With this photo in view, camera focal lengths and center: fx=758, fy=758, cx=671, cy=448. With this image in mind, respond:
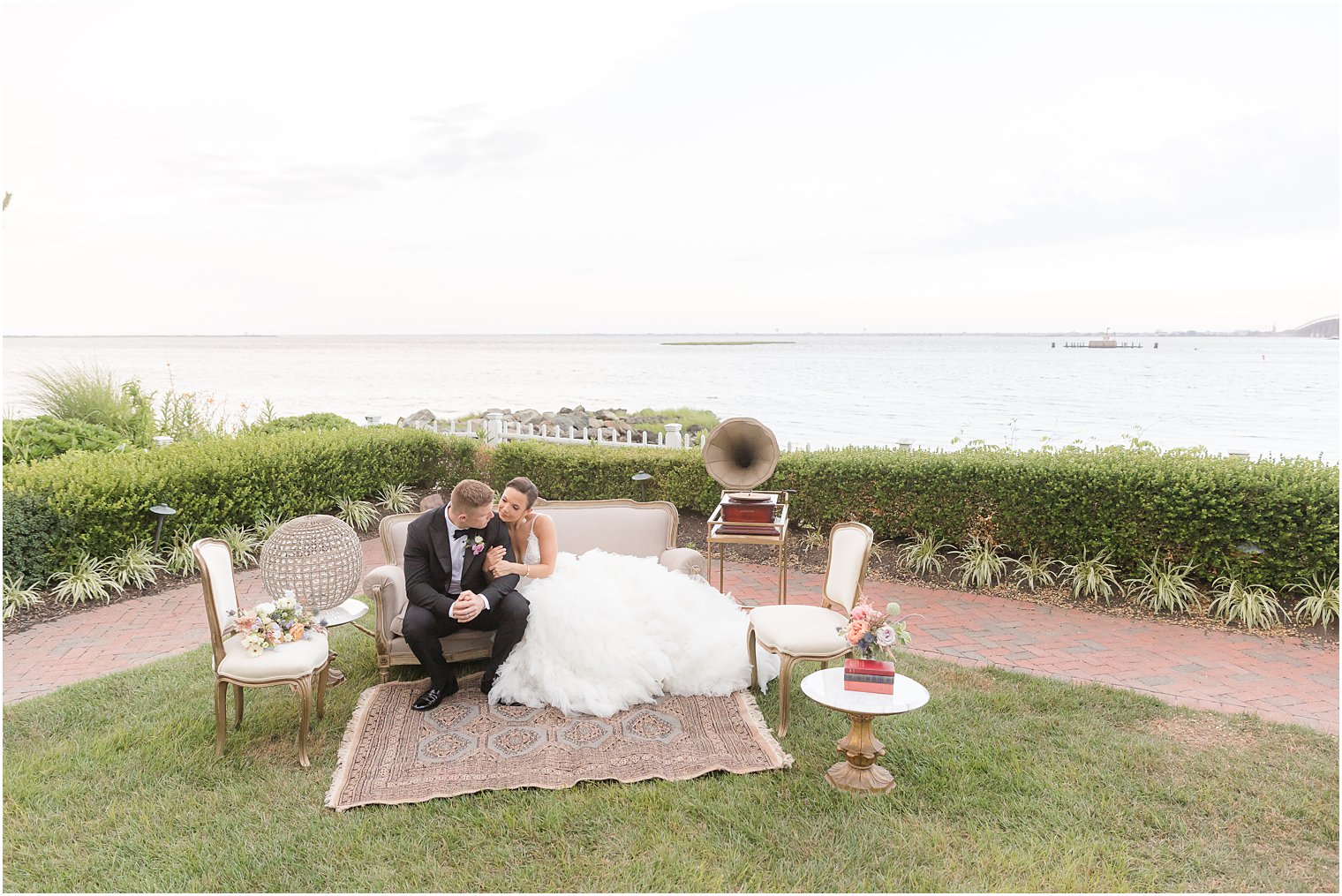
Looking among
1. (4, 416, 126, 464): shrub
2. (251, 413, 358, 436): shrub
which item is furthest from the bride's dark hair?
(4, 416, 126, 464): shrub

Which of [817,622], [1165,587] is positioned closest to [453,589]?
[817,622]

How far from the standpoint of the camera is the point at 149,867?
308 centimetres

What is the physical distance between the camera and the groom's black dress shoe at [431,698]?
15.1 ft

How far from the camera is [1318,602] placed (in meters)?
5.67

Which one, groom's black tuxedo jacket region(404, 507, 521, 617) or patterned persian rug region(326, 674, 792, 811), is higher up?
groom's black tuxedo jacket region(404, 507, 521, 617)

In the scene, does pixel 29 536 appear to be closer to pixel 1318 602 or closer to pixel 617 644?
pixel 617 644

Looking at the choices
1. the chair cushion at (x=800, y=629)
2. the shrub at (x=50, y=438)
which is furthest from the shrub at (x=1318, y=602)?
the shrub at (x=50, y=438)

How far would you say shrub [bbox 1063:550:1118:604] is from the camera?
6.39 metres

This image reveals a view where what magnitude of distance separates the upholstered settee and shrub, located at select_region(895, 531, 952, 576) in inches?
103

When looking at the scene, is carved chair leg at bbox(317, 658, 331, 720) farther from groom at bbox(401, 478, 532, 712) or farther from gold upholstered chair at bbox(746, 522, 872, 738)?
gold upholstered chair at bbox(746, 522, 872, 738)

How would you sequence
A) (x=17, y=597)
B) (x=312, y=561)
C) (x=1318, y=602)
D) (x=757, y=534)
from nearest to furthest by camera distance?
(x=312, y=561) → (x=1318, y=602) → (x=757, y=534) → (x=17, y=597)

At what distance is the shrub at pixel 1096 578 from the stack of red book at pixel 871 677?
3597 mm

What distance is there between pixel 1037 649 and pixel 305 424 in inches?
405

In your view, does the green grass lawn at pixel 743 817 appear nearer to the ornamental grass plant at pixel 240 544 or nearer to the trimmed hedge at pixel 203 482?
the trimmed hedge at pixel 203 482
